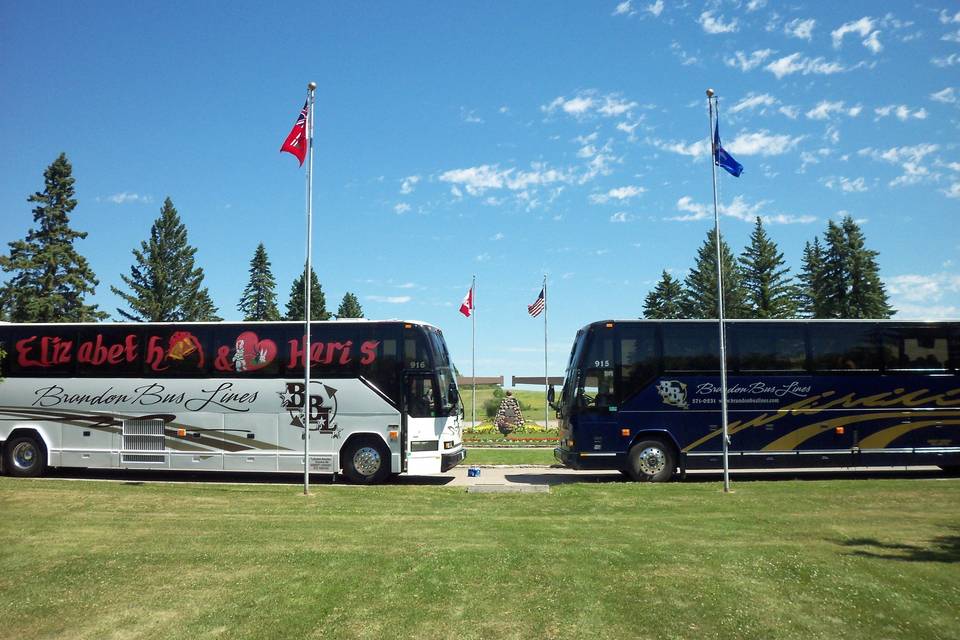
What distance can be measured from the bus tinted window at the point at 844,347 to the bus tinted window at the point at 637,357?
176 inches

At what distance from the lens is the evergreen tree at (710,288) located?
60.9 m

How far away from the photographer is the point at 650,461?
677 inches

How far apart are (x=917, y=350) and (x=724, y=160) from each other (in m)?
8.00

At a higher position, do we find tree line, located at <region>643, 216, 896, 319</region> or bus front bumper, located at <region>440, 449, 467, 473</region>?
tree line, located at <region>643, 216, 896, 319</region>

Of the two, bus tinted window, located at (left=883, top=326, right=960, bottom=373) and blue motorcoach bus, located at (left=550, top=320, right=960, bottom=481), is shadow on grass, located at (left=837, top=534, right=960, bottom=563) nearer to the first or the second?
blue motorcoach bus, located at (left=550, top=320, right=960, bottom=481)

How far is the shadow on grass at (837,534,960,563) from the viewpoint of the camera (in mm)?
9064

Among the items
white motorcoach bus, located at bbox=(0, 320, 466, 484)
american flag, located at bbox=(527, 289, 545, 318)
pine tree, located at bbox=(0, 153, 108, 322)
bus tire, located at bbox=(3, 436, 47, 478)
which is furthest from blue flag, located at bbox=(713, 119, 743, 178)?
pine tree, located at bbox=(0, 153, 108, 322)

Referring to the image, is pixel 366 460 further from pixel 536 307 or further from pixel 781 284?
pixel 781 284

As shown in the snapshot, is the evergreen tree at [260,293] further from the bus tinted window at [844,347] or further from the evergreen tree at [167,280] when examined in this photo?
the bus tinted window at [844,347]

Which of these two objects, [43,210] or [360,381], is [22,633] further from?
[43,210]

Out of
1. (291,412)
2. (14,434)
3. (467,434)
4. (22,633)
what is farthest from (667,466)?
(467,434)

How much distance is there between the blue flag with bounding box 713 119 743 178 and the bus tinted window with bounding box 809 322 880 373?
502 cm

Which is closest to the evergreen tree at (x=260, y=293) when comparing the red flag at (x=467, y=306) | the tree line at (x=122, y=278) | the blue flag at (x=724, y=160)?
the tree line at (x=122, y=278)

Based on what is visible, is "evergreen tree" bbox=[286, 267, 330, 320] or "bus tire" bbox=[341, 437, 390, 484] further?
"evergreen tree" bbox=[286, 267, 330, 320]
